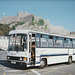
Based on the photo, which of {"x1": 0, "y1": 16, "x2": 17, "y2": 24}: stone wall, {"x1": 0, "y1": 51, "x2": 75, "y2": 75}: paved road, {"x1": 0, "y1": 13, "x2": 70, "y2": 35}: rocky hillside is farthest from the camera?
{"x1": 0, "y1": 16, "x2": 17, "y2": 24}: stone wall

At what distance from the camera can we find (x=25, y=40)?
34.4 ft

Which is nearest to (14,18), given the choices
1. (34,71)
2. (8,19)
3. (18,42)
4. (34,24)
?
(8,19)

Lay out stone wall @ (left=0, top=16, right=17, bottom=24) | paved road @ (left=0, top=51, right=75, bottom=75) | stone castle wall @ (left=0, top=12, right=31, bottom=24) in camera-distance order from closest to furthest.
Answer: paved road @ (left=0, top=51, right=75, bottom=75) → stone castle wall @ (left=0, top=12, right=31, bottom=24) → stone wall @ (left=0, top=16, right=17, bottom=24)

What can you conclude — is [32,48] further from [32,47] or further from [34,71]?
[34,71]

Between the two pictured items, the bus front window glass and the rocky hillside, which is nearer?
the bus front window glass

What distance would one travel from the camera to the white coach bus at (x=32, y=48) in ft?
33.5

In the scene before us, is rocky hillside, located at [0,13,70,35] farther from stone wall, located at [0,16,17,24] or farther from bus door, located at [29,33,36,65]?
bus door, located at [29,33,36,65]

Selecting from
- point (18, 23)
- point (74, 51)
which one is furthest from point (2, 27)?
point (74, 51)

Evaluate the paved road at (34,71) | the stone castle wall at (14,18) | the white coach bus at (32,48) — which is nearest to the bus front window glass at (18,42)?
the white coach bus at (32,48)

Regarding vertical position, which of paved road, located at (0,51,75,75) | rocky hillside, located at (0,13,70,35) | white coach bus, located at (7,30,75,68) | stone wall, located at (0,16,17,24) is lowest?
paved road, located at (0,51,75,75)

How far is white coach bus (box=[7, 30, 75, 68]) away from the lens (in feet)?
33.5

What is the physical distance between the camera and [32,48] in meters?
10.9

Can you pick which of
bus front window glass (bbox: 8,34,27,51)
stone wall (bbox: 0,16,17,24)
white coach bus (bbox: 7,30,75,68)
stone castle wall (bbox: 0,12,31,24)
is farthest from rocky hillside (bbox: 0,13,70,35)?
bus front window glass (bbox: 8,34,27,51)

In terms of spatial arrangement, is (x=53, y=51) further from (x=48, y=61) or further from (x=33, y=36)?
(x=33, y=36)
